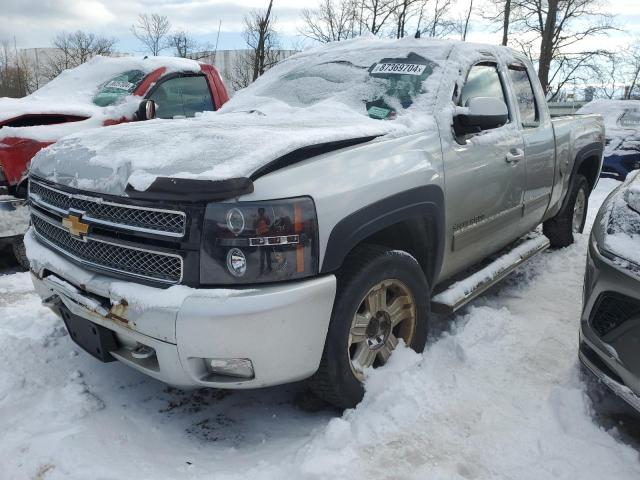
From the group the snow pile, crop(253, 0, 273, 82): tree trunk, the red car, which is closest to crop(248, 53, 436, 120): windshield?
the snow pile

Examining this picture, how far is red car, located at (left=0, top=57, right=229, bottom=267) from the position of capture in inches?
171

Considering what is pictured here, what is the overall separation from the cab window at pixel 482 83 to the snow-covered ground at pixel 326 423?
61.6 inches

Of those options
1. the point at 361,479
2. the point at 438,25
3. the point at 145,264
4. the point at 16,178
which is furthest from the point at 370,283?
the point at 438,25

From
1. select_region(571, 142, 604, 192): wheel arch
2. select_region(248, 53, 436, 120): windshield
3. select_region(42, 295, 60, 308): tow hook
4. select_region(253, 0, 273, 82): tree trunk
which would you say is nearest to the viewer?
select_region(42, 295, 60, 308): tow hook

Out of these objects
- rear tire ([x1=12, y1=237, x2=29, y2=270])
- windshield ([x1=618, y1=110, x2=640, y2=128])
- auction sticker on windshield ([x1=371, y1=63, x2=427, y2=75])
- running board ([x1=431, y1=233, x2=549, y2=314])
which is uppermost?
auction sticker on windshield ([x1=371, y1=63, x2=427, y2=75])

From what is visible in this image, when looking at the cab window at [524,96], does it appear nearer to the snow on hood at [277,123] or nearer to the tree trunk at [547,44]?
the snow on hood at [277,123]

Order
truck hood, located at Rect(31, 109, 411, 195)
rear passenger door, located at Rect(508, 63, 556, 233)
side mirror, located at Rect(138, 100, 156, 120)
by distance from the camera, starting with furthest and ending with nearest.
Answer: side mirror, located at Rect(138, 100, 156, 120) < rear passenger door, located at Rect(508, 63, 556, 233) < truck hood, located at Rect(31, 109, 411, 195)

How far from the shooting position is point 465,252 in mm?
3328

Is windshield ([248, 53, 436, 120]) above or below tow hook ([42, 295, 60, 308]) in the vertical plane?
above

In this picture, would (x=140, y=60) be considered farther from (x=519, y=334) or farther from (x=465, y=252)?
(x=519, y=334)

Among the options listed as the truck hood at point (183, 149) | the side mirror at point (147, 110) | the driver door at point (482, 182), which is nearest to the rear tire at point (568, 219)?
the driver door at point (482, 182)

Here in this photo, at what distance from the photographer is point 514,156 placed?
362cm

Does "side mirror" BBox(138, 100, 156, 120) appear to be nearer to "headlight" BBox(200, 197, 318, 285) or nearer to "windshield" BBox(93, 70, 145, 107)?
"windshield" BBox(93, 70, 145, 107)

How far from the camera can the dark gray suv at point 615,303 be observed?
216 cm
